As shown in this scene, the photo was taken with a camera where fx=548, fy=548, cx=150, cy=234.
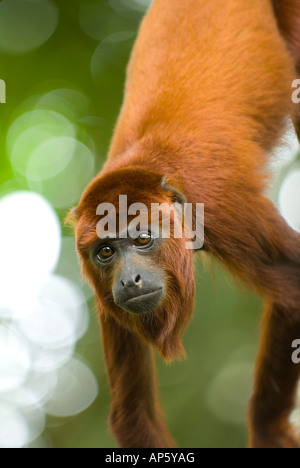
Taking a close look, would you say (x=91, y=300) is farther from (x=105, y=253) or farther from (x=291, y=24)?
(x=291, y=24)

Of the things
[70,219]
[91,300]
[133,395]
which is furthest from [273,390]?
[91,300]

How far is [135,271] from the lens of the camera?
299cm

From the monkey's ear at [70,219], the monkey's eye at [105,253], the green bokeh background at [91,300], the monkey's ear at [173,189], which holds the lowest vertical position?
the monkey's eye at [105,253]

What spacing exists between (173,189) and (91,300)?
361 centimetres

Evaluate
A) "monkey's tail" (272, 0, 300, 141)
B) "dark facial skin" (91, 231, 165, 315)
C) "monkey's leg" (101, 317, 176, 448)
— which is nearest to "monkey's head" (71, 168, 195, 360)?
"dark facial skin" (91, 231, 165, 315)

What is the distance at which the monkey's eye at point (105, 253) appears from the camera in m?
3.08

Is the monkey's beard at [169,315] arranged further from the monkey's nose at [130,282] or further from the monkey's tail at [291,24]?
the monkey's tail at [291,24]

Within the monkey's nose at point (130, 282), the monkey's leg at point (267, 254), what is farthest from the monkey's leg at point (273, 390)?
the monkey's nose at point (130, 282)

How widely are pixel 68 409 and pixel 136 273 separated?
4.43m

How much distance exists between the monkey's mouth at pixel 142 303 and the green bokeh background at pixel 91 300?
1674 millimetres

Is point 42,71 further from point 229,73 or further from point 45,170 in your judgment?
point 229,73

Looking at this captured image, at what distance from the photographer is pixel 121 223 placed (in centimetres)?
301
